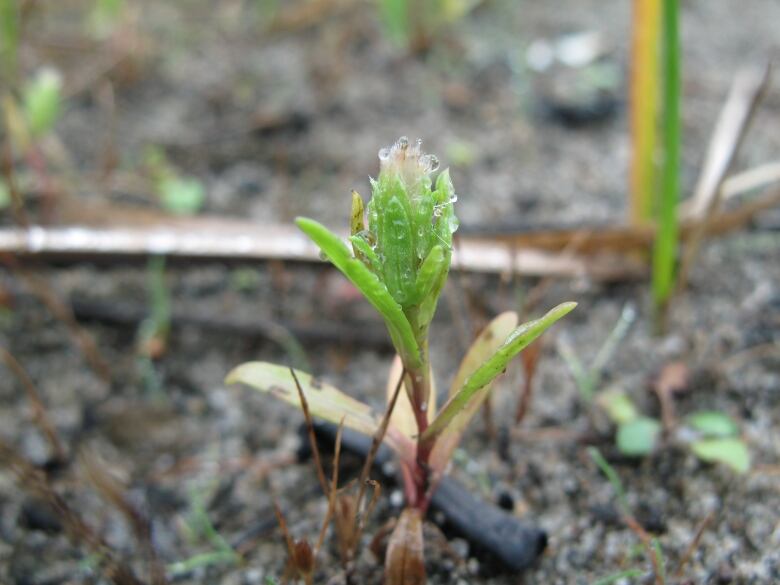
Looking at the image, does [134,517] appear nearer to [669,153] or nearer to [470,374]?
[470,374]

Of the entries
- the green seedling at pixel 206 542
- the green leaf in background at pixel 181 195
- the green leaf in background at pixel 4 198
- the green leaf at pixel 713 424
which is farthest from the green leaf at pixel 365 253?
the green leaf in background at pixel 4 198

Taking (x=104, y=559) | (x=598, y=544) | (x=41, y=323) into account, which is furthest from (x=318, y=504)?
(x=41, y=323)

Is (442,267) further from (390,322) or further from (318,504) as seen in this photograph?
(318,504)

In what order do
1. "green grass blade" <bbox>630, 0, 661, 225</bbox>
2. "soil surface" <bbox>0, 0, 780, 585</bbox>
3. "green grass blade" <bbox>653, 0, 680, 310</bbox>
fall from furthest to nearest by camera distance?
"green grass blade" <bbox>630, 0, 661, 225</bbox> → "green grass blade" <bbox>653, 0, 680, 310</bbox> → "soil surface" <bbox>0, 0, 780, 585</bbox>

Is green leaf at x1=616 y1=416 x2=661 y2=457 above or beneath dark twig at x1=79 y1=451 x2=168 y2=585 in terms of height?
above

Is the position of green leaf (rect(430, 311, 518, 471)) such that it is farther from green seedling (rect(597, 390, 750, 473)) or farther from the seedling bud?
green seedling (rect(597, 390, 750, 473))

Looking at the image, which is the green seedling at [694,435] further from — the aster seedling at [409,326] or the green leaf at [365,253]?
the green leaf at [365,253]

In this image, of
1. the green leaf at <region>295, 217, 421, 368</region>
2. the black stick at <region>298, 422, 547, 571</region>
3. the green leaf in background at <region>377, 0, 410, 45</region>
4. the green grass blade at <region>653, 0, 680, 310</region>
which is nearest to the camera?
the green leaf at <region>295, 217, 421, 368</region>

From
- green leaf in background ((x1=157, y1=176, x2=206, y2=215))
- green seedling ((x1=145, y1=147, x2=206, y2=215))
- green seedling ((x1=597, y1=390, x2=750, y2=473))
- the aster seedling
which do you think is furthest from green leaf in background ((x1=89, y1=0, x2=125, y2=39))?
green seedling ((x1=597, y1=390, x2=750, y2=473))

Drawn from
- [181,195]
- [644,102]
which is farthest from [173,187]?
[644,102]
